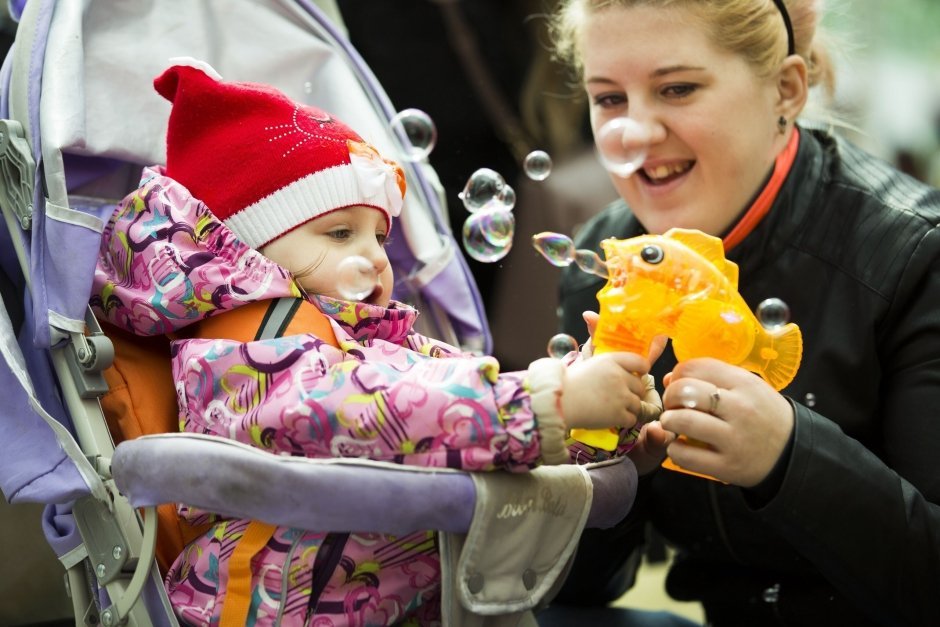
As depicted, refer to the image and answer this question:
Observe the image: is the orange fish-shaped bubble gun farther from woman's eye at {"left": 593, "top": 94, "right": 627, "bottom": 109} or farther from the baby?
woman's eye at {"left": 593, "top": 94, "right": 627, "bottom": 109}

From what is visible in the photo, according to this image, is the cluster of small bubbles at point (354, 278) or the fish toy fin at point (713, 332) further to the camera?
the cluster of small bubbles at point (354, 278)

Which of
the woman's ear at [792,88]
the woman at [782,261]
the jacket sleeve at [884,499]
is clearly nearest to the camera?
the jacket sleeve at [884,499]

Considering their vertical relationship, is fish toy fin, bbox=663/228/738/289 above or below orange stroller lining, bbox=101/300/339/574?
above

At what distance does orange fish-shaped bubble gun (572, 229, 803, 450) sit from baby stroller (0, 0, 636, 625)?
0.51 ft

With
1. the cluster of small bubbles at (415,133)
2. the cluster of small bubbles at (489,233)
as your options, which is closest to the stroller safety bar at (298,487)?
the cluster of small bubbles at (489,233)

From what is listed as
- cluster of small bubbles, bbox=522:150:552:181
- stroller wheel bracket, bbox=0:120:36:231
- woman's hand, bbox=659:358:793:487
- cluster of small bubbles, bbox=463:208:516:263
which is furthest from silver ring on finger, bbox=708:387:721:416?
stroller wheel bracket, bbox=0:120:36:231

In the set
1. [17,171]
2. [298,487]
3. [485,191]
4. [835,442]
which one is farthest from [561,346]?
[17,171]

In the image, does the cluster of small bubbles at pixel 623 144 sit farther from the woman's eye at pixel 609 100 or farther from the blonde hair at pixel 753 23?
the blonde hair at pixel 753 23

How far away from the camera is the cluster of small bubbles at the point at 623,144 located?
153 centimetres

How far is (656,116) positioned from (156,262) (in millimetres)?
716

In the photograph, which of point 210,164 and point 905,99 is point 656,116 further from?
point 905,99

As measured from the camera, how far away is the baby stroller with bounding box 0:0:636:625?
1.03 m

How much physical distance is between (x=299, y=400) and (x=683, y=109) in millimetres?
735

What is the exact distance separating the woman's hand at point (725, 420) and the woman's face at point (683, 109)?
1.48 ft
